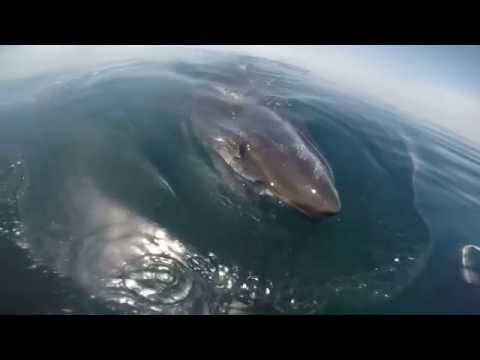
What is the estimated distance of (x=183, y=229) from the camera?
816 centimetres

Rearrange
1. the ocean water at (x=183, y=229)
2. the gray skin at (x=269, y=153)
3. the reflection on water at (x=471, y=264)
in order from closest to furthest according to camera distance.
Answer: the ocean water at (x=183, y=229) → the gray skin at (x=269, y=153) → the reflection on water at (x=471, y=264)

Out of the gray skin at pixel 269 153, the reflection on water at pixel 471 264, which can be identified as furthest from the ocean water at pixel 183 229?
the gray skin at pixel 269 153

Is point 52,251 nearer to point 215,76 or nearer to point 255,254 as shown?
point 255,254

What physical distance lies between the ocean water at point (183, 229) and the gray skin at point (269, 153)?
1.71 ft

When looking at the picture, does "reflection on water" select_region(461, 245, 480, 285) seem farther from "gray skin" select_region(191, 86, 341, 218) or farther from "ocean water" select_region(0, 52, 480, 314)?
"gray skin" select_region(191, 86, 341, 218)

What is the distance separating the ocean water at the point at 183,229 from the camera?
22.1 feet

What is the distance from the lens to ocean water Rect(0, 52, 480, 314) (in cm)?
674

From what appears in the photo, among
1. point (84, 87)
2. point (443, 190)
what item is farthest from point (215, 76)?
point (443, 190)

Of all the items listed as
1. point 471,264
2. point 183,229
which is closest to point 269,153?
point 183,229

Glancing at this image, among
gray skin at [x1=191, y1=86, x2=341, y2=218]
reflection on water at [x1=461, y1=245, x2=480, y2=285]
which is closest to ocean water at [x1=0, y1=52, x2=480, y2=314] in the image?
reflection on water at [x1=461, y1=245, x2=480, y2=285]

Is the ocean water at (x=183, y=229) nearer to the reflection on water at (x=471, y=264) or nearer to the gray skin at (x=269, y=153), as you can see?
the reflection on water at (x=471, y=264)

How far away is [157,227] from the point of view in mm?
8070

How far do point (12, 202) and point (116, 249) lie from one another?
131 inches

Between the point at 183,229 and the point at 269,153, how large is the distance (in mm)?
3705
